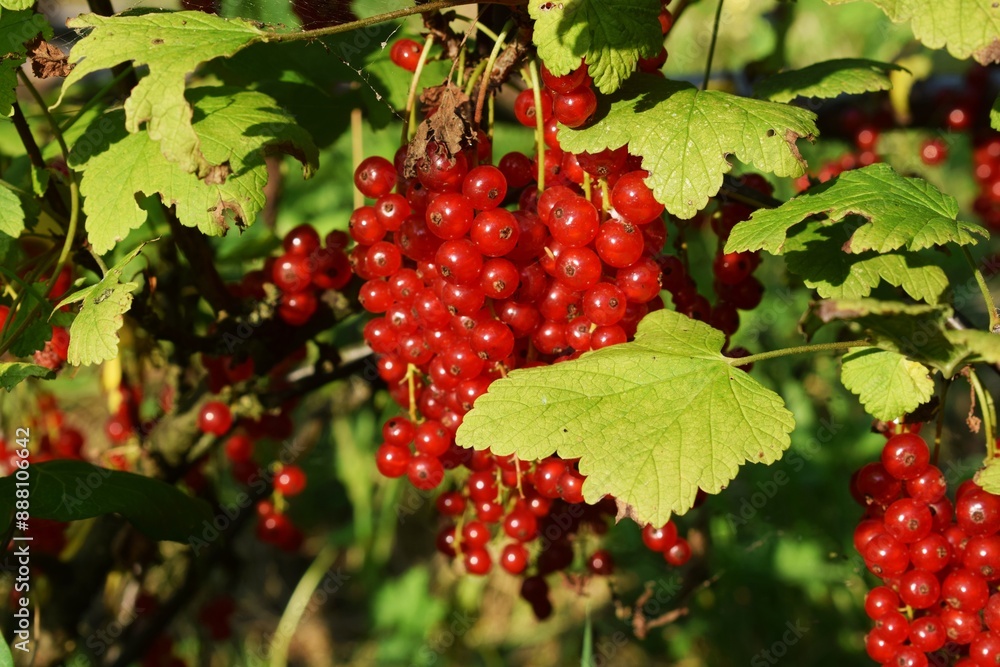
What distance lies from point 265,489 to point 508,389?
1145 millimetres

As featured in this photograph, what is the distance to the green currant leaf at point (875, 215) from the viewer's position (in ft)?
3.01

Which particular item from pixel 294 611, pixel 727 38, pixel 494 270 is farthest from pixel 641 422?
pixel 294 611

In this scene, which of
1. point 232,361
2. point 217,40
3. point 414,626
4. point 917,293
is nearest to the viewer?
point 217,40

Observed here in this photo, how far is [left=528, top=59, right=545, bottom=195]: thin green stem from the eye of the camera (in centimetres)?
100

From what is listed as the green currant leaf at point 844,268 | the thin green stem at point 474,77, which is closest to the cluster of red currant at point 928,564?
the green currant leaf at point 844,268

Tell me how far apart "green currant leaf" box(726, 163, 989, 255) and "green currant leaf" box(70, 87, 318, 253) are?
1.80 ft

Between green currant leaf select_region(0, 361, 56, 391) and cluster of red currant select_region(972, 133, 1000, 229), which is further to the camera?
cluster of red currant select_region(972, 133, 1000, 229)

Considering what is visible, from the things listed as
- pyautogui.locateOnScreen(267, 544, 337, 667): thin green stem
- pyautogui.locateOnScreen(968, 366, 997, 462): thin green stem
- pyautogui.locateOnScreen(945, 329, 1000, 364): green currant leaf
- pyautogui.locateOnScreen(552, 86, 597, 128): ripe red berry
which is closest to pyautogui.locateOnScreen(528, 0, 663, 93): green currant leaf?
pyautogui.locateOnScreen(552, 86, 597, 128): ripe red berry

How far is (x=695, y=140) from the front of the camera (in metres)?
0.96

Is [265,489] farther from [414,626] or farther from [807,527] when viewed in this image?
[807,527]

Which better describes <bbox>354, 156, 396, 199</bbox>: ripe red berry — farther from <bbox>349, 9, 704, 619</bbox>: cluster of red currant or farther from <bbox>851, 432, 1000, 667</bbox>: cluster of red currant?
<bbox>851, 432, 1000, 667</bbox>: cluster of red currant

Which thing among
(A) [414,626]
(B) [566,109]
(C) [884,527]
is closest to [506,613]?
(A) [414,626]

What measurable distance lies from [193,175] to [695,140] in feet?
1.88

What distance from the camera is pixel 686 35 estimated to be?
2615 millimetres
